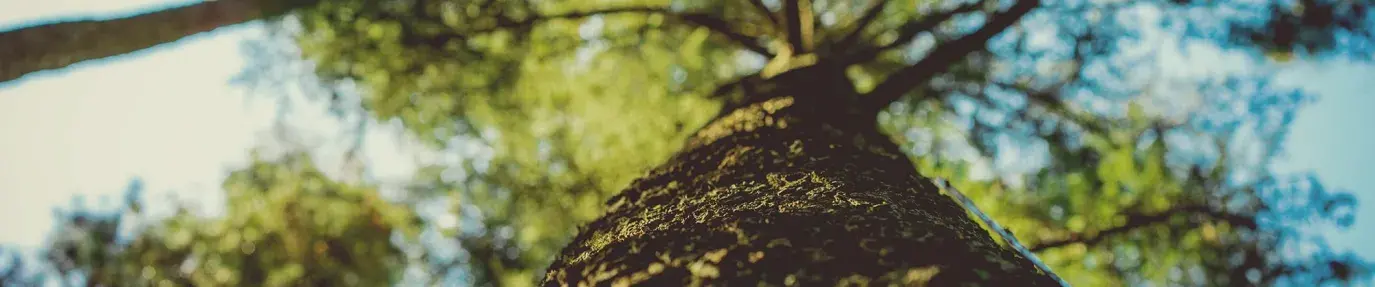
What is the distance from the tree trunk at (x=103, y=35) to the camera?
8.29ft

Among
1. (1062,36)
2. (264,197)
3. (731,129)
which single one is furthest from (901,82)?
(264,197)

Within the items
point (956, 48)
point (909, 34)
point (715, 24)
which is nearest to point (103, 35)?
point (715, 24)

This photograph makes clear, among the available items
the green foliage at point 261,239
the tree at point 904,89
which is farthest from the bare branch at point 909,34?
the green foliage at point 261,239

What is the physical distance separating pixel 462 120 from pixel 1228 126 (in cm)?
908

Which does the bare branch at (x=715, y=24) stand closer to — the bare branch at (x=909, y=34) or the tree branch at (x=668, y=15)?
the tree branch at (x=668, y=15)

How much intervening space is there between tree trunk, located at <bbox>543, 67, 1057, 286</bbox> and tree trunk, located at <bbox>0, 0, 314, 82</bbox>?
213cm

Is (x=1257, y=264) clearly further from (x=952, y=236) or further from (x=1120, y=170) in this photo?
(x=952, y=236)

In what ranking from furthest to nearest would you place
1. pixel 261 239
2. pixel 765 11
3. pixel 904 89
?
pixel 261 239, pixel 765 11, pixel 904 89

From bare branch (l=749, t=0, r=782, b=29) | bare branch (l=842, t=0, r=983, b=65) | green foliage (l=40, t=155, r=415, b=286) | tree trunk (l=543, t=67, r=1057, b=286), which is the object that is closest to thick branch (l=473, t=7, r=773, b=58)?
bare branch (l=749, t=0, r=782, b=29)

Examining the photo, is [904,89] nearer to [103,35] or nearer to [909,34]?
[909,34]

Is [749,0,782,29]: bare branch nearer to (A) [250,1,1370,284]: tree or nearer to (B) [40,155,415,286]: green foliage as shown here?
(A) [250,1,1370,284]: tree

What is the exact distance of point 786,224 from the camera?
1721 millimetres

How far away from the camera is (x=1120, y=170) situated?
25.6 feet

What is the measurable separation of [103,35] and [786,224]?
2.88 meters
